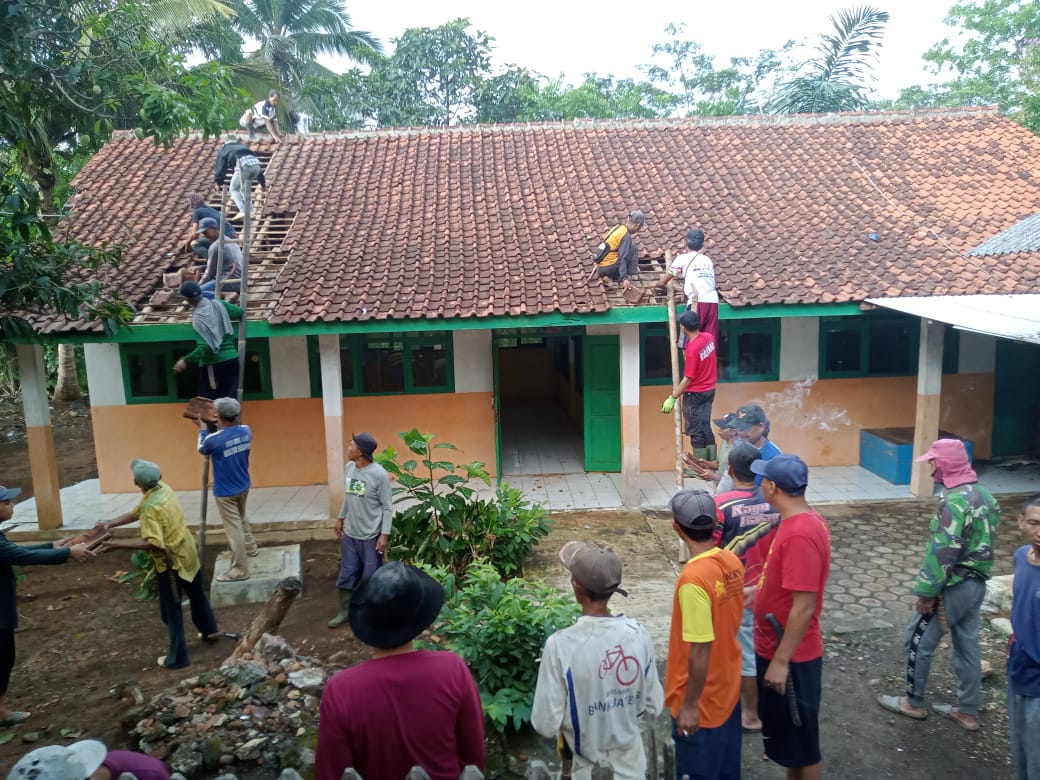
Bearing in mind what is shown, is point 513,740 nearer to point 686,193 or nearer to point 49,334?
point 49,334

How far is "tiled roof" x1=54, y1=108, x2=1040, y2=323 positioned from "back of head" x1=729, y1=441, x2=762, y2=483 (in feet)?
16.5

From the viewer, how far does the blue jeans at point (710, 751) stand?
11.0ft

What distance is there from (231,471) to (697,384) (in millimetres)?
4762

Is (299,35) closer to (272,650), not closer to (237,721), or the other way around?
(272,650)

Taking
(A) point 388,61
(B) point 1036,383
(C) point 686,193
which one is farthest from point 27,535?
(A) point 388,61

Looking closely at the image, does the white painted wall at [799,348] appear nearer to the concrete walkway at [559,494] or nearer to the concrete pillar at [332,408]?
the concrete walkway at [559,494]

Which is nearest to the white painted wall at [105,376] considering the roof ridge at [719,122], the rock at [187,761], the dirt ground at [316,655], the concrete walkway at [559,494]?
the concrete walkway at [559,494]

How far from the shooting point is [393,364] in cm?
1109

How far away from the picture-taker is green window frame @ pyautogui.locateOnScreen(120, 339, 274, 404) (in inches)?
425

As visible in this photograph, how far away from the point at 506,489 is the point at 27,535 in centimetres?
624

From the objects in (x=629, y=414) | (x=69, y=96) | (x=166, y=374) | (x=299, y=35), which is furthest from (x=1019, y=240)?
(x=299, y=35)

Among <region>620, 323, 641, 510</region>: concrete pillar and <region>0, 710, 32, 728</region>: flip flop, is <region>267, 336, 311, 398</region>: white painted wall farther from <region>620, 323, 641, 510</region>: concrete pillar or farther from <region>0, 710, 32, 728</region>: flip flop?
<region>0, 710, 32, 728</region>: flip flop

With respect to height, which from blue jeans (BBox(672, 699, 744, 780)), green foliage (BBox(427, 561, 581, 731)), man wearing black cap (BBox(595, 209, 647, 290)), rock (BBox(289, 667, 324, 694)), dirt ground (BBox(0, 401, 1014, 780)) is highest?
man wearing black cap (BBox(595, 209, 647, 290))

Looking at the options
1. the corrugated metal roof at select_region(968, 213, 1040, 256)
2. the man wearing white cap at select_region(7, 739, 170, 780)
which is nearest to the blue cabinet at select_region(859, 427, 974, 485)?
the corrugated metal roof at select_region(968, 213, 1040, 256)
